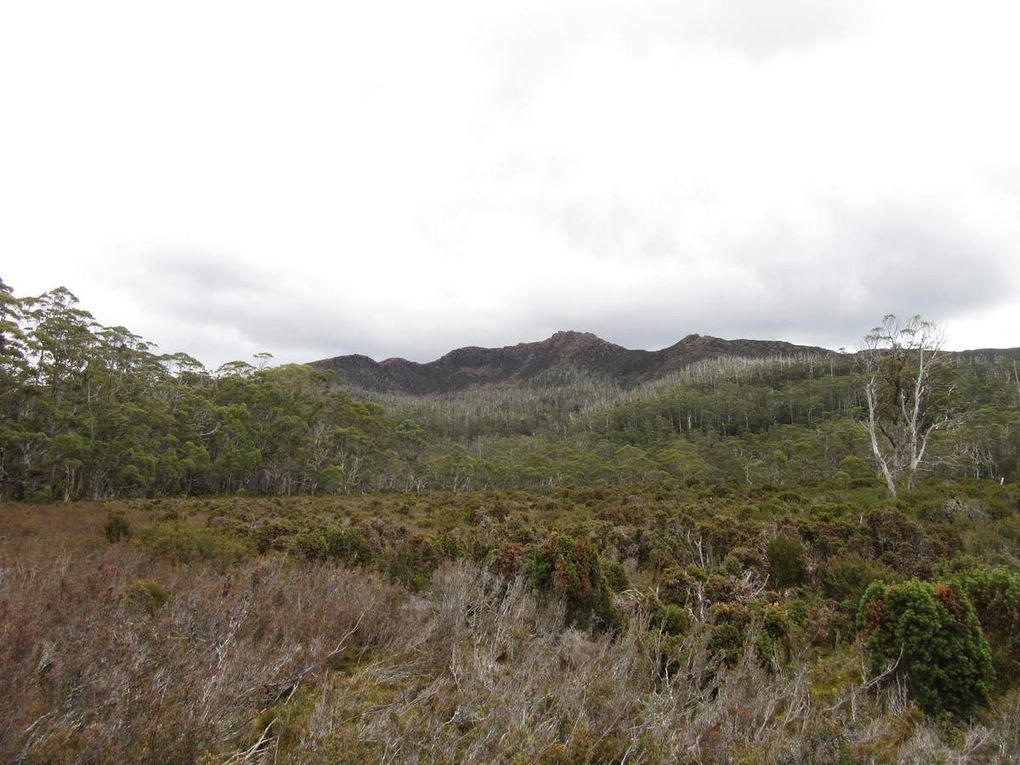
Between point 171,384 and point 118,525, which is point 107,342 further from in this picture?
point 118,525

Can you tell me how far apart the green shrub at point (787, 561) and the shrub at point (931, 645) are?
3225 mm

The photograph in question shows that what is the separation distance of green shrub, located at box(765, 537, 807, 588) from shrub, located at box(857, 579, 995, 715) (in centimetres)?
323

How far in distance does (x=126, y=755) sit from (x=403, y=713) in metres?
1.64

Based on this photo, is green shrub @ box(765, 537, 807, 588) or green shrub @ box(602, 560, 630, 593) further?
green shrub @ box(765, 537, 807, 588)

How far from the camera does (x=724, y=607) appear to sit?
17.7ft

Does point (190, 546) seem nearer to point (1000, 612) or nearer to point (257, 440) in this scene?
point (1000, 612)

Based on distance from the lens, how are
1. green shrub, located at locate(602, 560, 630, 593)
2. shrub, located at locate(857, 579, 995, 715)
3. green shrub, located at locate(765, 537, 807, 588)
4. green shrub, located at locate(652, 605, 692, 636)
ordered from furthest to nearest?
green shrub, located at locate(765, 537, 807, 588) → green shrub, located at locate(602, 560, 630, 593) → green shrub, located at locate(652, 605, 692, 636) → shrub, located at locate(857, 579, 995, 715)

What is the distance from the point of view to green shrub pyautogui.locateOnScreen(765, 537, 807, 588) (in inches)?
300

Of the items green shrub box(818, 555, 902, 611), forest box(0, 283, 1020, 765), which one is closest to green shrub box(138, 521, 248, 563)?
forest box(0, 283, 1020, 765)

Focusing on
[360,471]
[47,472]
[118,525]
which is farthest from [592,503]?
[360,471]

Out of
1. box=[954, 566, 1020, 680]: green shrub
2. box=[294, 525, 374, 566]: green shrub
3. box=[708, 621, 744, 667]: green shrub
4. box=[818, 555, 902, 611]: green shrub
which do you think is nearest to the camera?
box=[954, 566, 1020, 680]: green shrub

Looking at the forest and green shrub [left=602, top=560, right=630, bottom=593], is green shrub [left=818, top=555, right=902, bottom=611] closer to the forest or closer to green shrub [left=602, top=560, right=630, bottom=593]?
the forest

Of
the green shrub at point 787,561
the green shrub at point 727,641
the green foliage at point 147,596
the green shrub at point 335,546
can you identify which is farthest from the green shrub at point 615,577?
the green foliage at point 147,596

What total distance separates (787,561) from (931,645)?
4.13m
